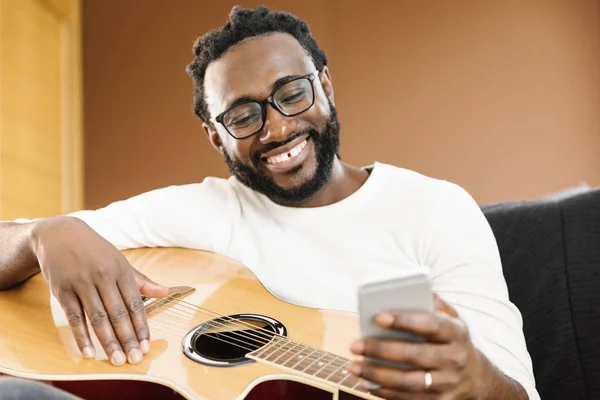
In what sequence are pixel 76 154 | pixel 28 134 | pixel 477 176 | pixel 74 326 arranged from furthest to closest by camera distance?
pixel 76 154
pixel 477 176
pixel 28 134
pixel 74 326

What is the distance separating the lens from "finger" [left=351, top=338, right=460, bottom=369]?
0.60 metres

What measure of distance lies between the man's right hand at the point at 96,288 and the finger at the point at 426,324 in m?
0.47

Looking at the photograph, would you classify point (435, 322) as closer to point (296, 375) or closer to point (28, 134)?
point (296, 375)

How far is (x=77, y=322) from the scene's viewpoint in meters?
0.92

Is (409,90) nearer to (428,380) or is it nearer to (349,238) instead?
(349,238)

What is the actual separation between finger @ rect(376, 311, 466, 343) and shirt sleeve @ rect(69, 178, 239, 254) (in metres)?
0.75

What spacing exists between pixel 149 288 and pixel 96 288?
0.12 meters

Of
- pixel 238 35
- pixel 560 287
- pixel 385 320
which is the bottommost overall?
pixel 560 287

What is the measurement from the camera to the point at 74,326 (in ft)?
3.00

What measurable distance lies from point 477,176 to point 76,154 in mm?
2071

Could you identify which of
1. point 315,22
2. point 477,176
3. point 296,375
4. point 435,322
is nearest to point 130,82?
point 315,22

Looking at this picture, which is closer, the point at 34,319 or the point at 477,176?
the point at 34,319

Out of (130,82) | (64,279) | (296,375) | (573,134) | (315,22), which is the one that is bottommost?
(296,375)

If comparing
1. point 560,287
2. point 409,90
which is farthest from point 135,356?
point 409,90
